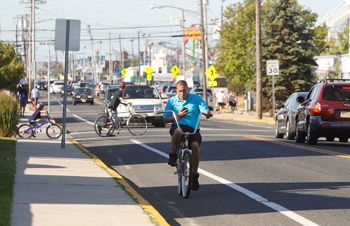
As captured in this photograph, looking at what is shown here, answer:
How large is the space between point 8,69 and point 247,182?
115 feet

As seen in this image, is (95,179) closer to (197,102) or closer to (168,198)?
(168,198)

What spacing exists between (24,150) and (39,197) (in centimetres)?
688

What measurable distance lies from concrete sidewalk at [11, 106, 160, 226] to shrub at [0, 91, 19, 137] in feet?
18.0

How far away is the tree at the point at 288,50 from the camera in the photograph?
4188 centimetres

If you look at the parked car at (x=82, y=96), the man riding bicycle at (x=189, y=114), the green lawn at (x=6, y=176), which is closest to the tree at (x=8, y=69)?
the parked car at (x=82, y=96)

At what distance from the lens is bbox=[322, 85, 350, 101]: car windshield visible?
55.0ft

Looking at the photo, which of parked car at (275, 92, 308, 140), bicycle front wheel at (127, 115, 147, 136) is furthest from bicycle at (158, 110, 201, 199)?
bicycle front wheel at (127, 115, 147, 136)

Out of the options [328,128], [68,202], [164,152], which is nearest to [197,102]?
[68,202]

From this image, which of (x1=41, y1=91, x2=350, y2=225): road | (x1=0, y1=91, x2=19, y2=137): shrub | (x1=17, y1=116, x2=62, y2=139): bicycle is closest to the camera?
(x1=41, y1=91, x2=350, y2=225): road

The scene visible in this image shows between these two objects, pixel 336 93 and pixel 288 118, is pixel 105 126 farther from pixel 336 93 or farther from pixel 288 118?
pixel 336 93

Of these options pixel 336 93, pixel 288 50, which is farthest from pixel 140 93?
pixel 288 50

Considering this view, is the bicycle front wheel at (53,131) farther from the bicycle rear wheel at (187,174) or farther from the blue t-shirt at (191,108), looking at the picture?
the bicycle rear wheel at (187,174)

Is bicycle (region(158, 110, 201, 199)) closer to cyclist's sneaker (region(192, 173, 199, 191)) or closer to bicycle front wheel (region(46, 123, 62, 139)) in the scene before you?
cyclist's sneaker (region(192, 173, 199, 191))

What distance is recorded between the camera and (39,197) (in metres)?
8.21
